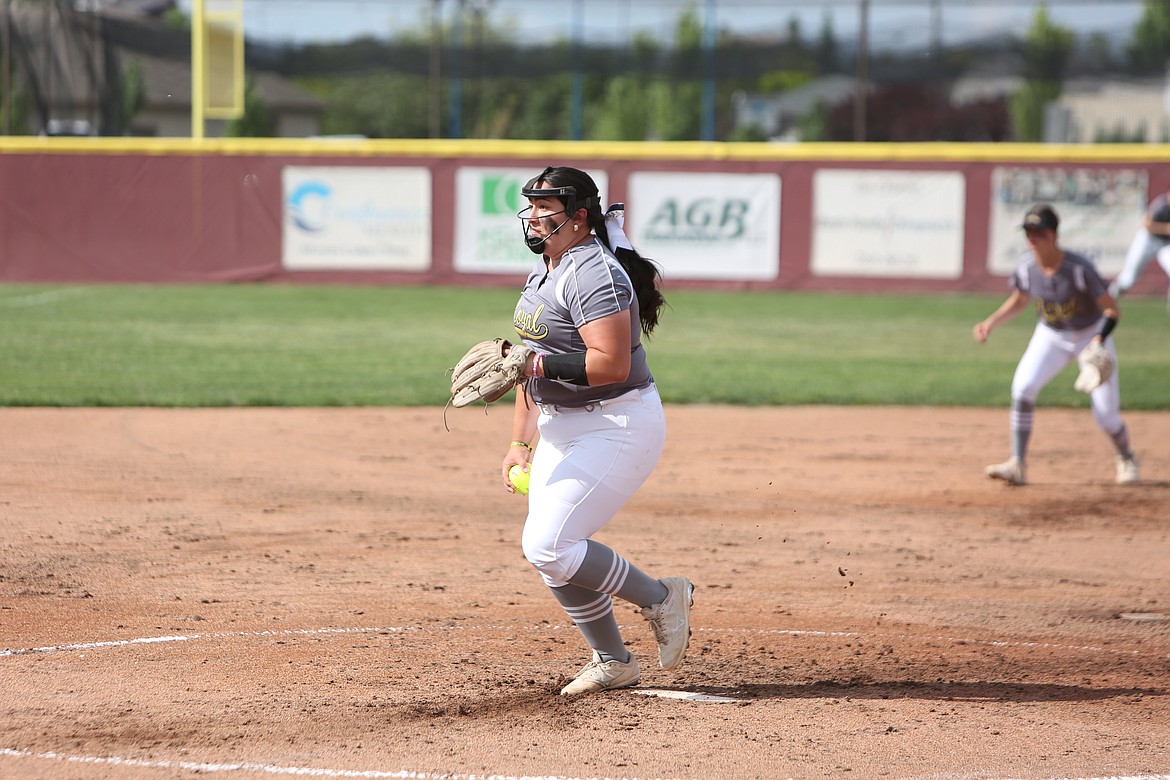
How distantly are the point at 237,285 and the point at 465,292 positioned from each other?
157 inches

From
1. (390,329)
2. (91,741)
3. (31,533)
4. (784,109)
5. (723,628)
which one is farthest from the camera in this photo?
(784,109)

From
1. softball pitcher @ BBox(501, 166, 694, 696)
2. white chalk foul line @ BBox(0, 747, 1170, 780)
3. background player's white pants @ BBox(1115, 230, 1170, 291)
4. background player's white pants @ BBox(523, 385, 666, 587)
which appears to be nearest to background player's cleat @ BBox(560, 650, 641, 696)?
softball pitcher @ BBox(501, 166, 694, 696)

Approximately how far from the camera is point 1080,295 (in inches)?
356

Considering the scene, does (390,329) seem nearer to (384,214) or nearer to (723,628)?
(384,214)

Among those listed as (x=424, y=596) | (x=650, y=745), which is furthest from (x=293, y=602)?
(x=650, y=745)

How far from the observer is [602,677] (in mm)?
4809

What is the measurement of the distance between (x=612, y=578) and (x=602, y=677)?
1.32ft

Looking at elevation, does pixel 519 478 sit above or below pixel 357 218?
below

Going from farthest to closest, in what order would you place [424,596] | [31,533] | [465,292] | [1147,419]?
[465,292]
[1147,419]
[31,533]
[424,596]

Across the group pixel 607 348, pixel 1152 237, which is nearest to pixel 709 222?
pixel 1152 237

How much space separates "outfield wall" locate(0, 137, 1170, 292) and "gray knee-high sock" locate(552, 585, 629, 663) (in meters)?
18.7

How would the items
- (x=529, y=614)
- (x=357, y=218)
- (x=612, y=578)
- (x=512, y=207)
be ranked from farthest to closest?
(x=357, y=218), (x=512, y=207), (x=529, y=614), (x=612, y=578)

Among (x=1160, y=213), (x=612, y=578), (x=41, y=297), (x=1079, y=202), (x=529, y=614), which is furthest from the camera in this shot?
(x=1079, y=202)

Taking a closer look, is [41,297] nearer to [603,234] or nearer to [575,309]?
[603,234]
